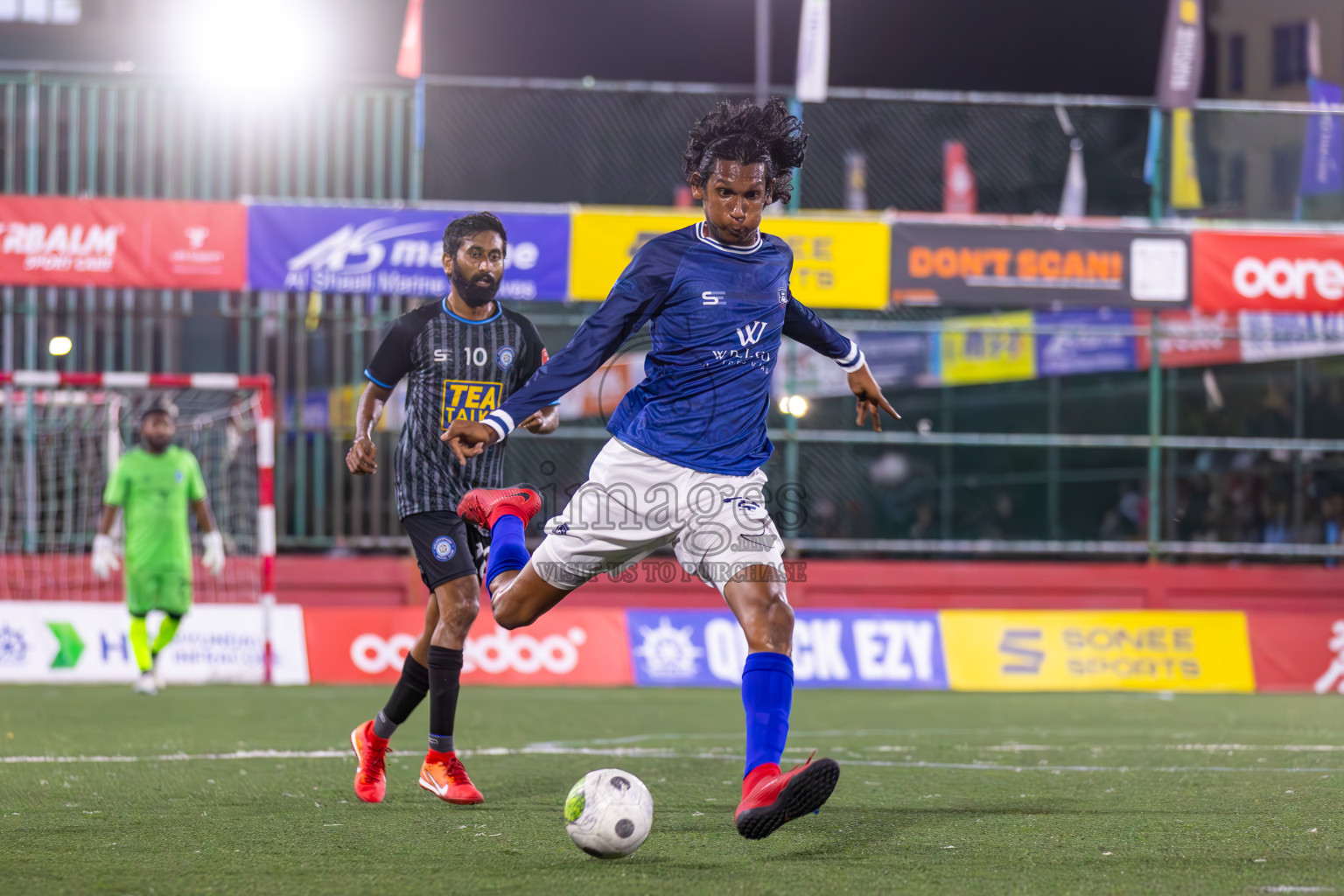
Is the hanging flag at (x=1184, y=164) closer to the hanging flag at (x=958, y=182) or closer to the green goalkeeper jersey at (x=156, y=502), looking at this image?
the hanging flag at (x=958, y=182)

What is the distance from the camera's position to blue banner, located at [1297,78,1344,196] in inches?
625

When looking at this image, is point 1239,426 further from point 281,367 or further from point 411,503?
point 411,503

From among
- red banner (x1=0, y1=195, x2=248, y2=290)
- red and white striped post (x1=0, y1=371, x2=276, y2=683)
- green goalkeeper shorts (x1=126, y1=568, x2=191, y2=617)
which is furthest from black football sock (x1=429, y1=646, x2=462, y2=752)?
red banner (x1=0, y1=195, x2=248, y2=290)

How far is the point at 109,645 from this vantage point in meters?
13.3

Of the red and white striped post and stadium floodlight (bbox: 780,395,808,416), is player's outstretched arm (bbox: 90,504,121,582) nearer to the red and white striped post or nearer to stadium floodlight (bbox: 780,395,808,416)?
the red and white striped post

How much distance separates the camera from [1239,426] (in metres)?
18.6

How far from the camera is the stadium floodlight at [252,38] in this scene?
23859mm

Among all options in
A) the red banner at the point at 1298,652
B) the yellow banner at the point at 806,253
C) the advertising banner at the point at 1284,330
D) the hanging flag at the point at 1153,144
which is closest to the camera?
the red banner at the point at 1298,652

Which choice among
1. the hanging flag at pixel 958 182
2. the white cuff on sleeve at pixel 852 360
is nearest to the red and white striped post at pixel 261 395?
the white cuff on sleeve at pixel 852 360

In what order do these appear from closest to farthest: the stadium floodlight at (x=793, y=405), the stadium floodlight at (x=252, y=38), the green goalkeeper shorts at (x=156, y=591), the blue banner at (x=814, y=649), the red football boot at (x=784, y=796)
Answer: the red football boot at (x=784, y=796)
the green goalkeeper shorts at (x=156, y=591)
the stadium floodlight at (x=793, y=405)
the blue banner at (x=814, y=649)
the stadium floodlight at (x=252, y=38)

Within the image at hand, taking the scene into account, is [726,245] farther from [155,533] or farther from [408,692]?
[155,533]

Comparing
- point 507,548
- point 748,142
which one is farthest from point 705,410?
point 507,548

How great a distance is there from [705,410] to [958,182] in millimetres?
18260

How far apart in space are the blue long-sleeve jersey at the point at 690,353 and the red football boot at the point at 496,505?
820 millimetres
